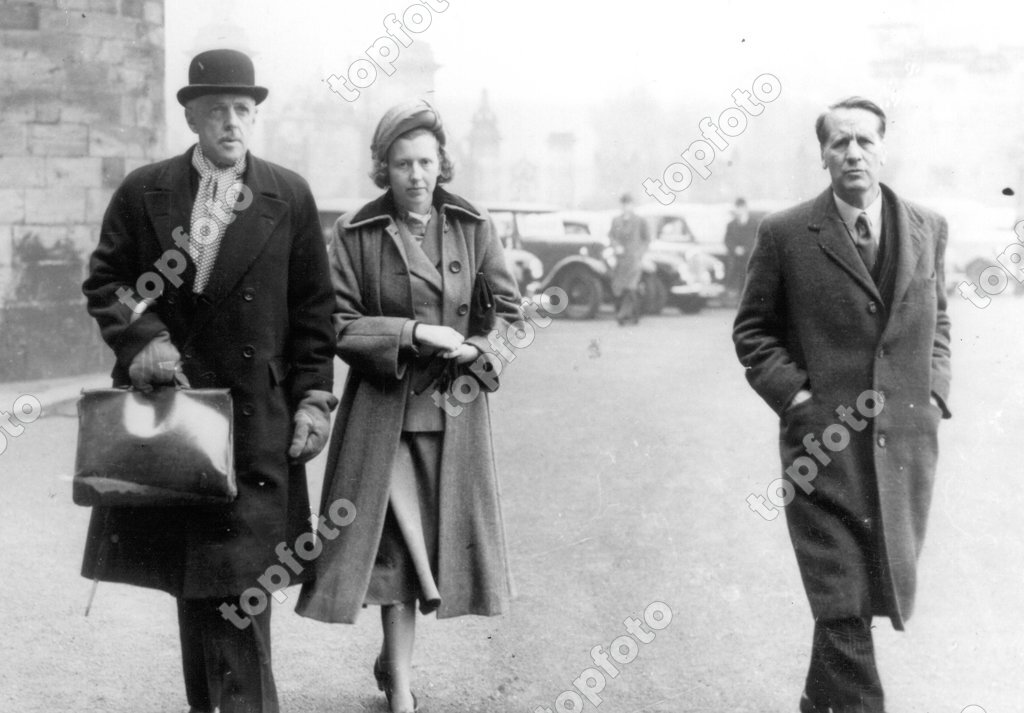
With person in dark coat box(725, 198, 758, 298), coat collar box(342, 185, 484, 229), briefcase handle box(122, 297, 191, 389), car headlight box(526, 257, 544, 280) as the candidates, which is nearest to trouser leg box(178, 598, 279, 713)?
briefcase handle box(122, 297, 191, 389)

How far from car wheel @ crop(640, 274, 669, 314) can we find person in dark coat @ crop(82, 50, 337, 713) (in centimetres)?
1522

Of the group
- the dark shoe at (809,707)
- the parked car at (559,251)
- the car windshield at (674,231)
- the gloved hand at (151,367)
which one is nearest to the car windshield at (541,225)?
the parked car at (559,251)

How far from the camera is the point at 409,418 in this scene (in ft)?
13.7

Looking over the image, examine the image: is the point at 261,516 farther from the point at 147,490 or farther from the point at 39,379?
the point at 39,379

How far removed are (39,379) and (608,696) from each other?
8463mm

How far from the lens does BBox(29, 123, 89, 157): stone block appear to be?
1114cm

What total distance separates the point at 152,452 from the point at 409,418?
0.96 m

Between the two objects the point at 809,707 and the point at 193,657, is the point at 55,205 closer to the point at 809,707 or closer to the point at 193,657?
the point at 193,657

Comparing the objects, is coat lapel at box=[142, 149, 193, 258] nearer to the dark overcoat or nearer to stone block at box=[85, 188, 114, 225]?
the dark overcoat

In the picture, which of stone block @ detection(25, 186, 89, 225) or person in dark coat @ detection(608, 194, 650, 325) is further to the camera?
person in dark coat @ detection(608, 194, 650, 325)

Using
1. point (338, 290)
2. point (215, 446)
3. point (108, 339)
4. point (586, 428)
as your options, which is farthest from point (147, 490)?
point (586, 428)

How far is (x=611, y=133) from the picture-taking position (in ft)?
65.1

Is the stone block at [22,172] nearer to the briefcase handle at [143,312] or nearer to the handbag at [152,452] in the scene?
the briefcase handle at [143,312]

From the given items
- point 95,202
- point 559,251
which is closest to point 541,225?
point 559,251
